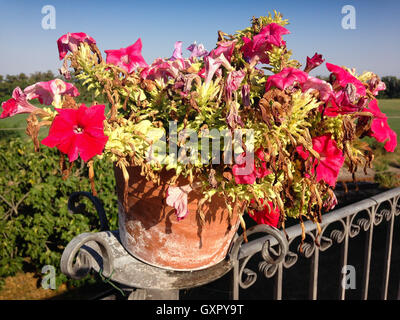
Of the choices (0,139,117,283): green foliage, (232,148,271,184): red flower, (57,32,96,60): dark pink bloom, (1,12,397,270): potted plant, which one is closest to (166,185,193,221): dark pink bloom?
(1,12,397,270): potted plant

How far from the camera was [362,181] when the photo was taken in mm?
7336

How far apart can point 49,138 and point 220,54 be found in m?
0.48

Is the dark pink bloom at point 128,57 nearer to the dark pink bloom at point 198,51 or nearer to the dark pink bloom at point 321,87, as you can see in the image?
the dark pink bloom at point 198,51

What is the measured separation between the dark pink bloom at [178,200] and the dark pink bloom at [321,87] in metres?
0.42

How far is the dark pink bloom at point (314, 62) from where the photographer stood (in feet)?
2.94

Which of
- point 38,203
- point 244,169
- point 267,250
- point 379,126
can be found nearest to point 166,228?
point 244,169

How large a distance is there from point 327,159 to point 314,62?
28 cm

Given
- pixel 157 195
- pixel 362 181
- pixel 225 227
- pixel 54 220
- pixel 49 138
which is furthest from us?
pixel 362 181

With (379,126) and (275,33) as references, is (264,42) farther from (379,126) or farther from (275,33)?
(379,126)

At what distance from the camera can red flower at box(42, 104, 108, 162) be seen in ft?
2.23

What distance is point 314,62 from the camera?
904 millimetres

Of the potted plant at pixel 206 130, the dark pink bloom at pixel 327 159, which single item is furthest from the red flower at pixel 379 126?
the dark pink bloom at pixel 327 159
